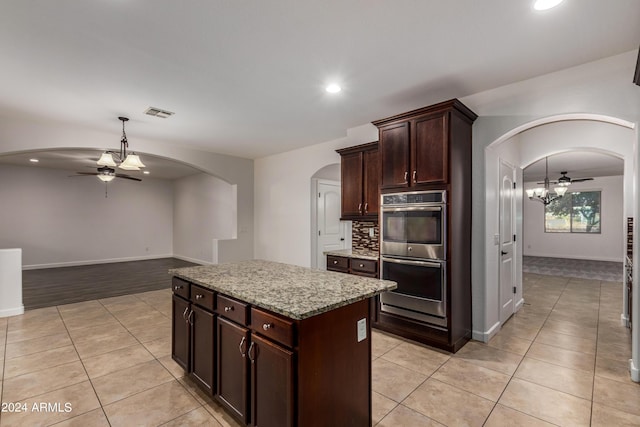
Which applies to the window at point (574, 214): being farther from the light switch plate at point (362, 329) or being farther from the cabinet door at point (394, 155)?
the light switch plate at point (362, 329)

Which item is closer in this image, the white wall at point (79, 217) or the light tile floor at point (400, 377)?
the light tile floor at point (400, 377)

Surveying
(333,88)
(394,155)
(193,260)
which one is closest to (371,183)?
(394,155)

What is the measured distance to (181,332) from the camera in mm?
2596

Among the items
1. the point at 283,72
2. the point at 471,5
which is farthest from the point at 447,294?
the point at 283,72

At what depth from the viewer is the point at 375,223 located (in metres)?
4.42

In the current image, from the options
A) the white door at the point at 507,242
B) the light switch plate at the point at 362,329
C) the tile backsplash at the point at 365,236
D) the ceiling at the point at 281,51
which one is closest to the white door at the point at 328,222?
the tile backsplash at the point at 365,236

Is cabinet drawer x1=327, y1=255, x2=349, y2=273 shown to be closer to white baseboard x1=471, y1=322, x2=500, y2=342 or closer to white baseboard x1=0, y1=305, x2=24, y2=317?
white baseboard x1=471, y1=322, x2=500, y2=342

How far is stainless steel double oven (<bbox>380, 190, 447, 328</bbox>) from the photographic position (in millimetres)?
3035

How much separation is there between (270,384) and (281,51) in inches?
96.4

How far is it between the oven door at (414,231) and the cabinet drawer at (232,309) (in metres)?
2.03

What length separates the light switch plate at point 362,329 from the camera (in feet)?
6.02

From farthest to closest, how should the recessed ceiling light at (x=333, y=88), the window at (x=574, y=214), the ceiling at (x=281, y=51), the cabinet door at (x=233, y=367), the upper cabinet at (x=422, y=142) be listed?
the window at (x=574, y=214), the recessed ceiling light at (x=333, y=88), the upper cabinet at (x=422, y=142), the ceiling at (x=281, y=51), the cabinet door at (x=233, y=367)

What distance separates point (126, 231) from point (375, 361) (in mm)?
9560

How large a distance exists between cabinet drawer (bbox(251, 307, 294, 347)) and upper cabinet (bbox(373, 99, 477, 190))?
87.0 inches
